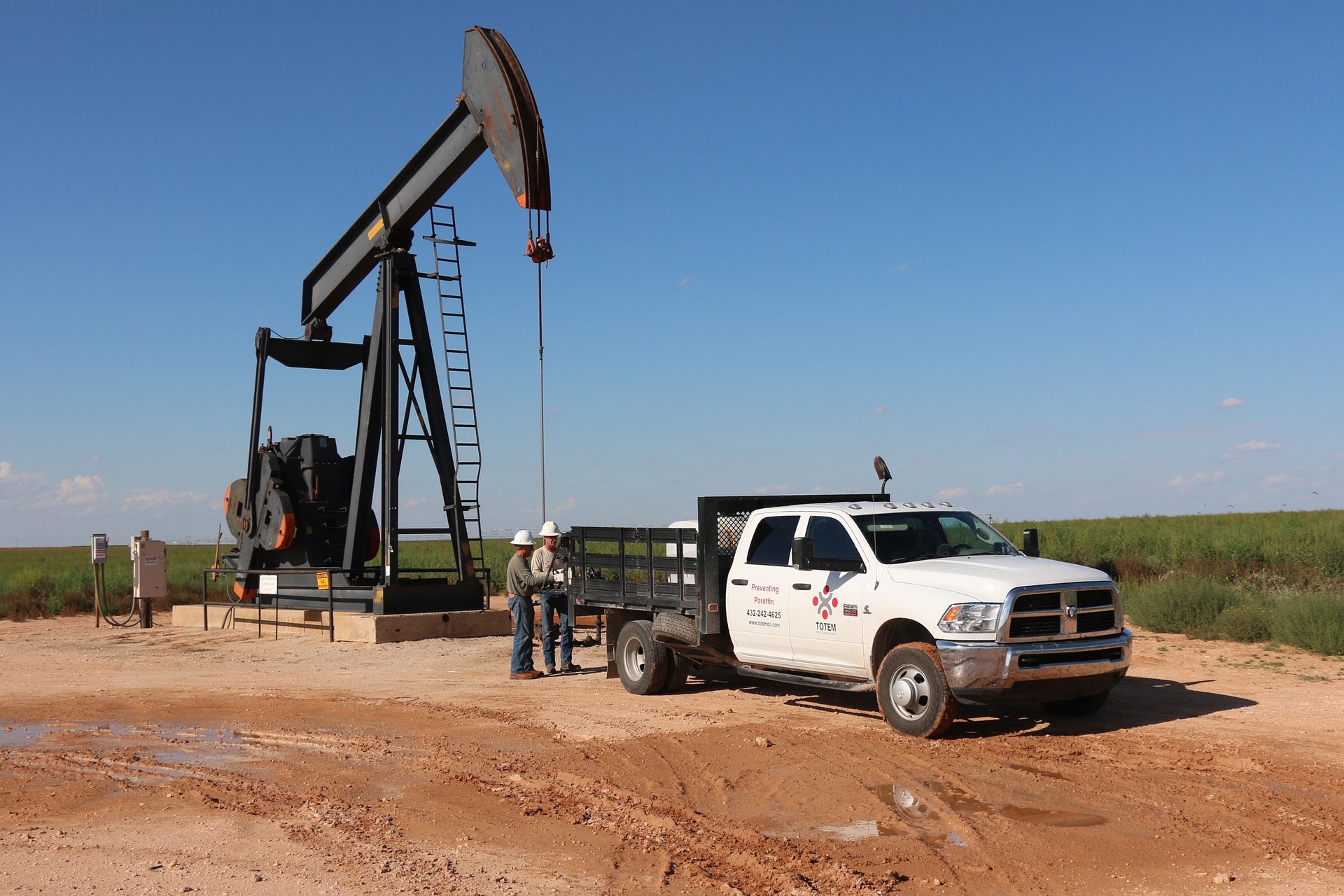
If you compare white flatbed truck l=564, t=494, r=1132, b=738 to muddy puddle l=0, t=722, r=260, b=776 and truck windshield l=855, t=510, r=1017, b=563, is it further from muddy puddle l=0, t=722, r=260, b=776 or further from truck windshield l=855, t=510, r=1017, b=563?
muddy puddle l=0, t=722, r=260, b=776

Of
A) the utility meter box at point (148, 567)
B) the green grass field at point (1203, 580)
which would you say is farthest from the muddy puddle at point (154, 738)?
the utility meter box at point (148, 567)

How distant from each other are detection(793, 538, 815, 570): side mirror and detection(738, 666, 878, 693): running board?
3.51 ft

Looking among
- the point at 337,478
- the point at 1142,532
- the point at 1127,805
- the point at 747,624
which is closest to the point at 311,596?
the point at 337,478

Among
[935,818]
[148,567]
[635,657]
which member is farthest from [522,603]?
[148,567]

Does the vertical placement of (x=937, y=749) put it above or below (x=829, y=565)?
below

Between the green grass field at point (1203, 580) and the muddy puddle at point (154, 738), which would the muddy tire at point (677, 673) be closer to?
the muddy puddle at point (154, 738)

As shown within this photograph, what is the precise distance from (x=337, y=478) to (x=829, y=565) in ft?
47.2

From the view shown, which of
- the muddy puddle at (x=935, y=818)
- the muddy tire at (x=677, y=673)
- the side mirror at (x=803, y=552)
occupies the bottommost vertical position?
the muddy puddle at (x=935, y=818)

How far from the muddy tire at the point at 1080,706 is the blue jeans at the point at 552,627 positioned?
19.8 feet

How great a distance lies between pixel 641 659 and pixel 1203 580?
1131cm

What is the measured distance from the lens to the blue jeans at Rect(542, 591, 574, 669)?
1502 cm

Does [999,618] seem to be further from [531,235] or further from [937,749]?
[531,235]

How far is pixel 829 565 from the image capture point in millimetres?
10914

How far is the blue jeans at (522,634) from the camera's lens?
14.8m
